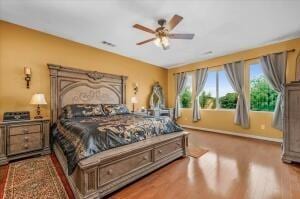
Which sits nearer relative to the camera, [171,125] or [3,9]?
[3,9]

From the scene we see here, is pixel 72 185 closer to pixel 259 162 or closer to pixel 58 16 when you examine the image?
pixel 58 16

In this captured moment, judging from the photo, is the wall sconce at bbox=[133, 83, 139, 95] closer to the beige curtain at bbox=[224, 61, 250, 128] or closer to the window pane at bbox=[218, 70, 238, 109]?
the window pane at bbox=[218, 70, 238, 109]

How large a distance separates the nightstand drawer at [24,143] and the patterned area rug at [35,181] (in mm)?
216

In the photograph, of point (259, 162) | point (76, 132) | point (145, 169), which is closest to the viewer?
point (76, 132)

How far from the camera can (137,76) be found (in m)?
5.64

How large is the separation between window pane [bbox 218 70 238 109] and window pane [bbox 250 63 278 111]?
0.52 meters

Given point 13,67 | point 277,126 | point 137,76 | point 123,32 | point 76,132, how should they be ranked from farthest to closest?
1. point 137,76
2. point 277,126
3. point 123,32
4. point 13,67
5. point 76,132

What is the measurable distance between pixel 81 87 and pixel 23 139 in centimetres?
167

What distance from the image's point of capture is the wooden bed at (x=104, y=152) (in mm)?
1712

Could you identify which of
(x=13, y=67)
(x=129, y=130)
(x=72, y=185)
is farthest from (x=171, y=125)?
(x=13, y=67)

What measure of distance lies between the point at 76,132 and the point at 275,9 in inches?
147

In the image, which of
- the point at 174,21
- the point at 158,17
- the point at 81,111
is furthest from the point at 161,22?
the point at 81,111

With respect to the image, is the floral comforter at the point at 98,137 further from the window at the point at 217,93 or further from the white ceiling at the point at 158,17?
the window at the point at 217,93

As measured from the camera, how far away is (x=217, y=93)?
5.37 metres
